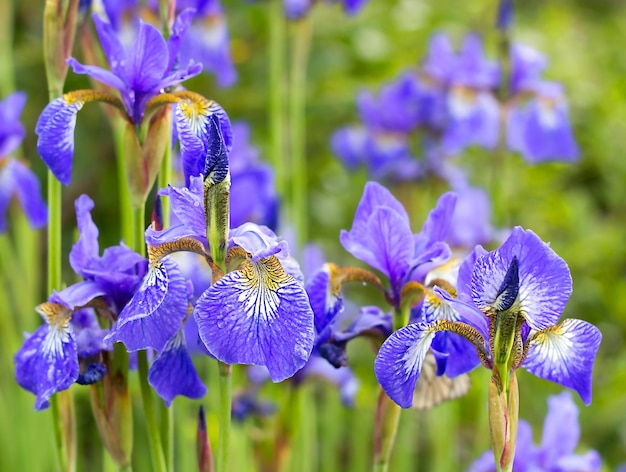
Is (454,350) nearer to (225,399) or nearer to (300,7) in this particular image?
(225,399)

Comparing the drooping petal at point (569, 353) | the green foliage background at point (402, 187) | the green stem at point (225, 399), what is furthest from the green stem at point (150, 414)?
the green foliage background at point (402, 187)

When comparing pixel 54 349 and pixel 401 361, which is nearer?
pixel 401 361

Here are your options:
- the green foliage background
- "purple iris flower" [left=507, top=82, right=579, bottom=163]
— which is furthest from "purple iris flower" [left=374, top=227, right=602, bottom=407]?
"purple iris flower" [left=507, top=82, right=579, bottom=163]

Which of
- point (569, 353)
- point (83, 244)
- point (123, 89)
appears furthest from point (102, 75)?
point (569, 353)

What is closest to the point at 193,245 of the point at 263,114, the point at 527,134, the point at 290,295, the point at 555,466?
the point at 290,295

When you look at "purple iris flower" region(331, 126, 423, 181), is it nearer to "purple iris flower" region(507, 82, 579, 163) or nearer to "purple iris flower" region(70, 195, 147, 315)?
"purple iris flower" region(507, 82, 579, 163)
